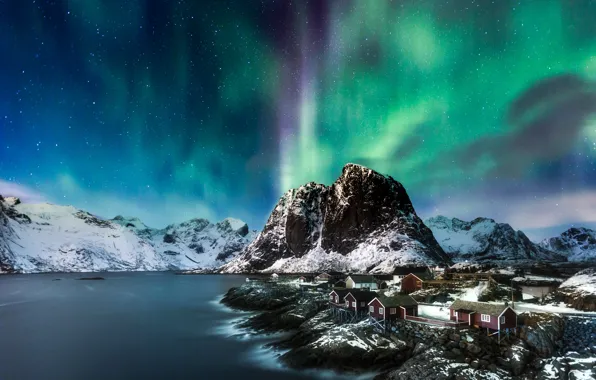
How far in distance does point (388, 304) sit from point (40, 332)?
64.0 meters

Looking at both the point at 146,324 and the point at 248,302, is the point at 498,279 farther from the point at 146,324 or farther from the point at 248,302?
the point at 146,324

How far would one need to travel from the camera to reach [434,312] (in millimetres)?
56188

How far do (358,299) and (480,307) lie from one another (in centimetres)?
2128

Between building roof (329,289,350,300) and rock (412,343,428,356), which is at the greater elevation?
building roof (329,289,350,300)

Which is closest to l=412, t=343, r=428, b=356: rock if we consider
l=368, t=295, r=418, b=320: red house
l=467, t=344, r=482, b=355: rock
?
l=467, t=344, r=482, b=355: rock

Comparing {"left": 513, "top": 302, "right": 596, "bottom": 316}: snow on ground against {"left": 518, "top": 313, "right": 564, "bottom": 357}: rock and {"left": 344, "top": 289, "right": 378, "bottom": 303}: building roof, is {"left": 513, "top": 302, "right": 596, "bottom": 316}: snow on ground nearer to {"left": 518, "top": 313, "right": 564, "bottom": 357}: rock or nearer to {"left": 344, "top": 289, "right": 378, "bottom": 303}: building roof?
{"left": 518, "top": 313, "right": 564, "bottom": 357}: rock

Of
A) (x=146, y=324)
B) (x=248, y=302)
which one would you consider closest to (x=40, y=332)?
(x=146, y=324)

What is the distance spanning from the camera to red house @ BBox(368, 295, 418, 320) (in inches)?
2034

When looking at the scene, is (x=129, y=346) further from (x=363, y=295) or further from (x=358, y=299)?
(x=363, y=295)

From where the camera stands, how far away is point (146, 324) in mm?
78625

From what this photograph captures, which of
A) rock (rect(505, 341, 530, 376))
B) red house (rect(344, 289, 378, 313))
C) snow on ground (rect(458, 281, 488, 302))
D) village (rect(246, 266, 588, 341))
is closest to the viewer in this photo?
rock (rect(505, 341, 530, 376))

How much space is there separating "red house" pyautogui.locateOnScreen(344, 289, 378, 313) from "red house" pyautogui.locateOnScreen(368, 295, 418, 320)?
26.0ft

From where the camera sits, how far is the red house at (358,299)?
61.4 m

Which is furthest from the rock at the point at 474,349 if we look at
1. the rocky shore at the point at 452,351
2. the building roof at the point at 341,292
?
the building roof at the point at 341,292
